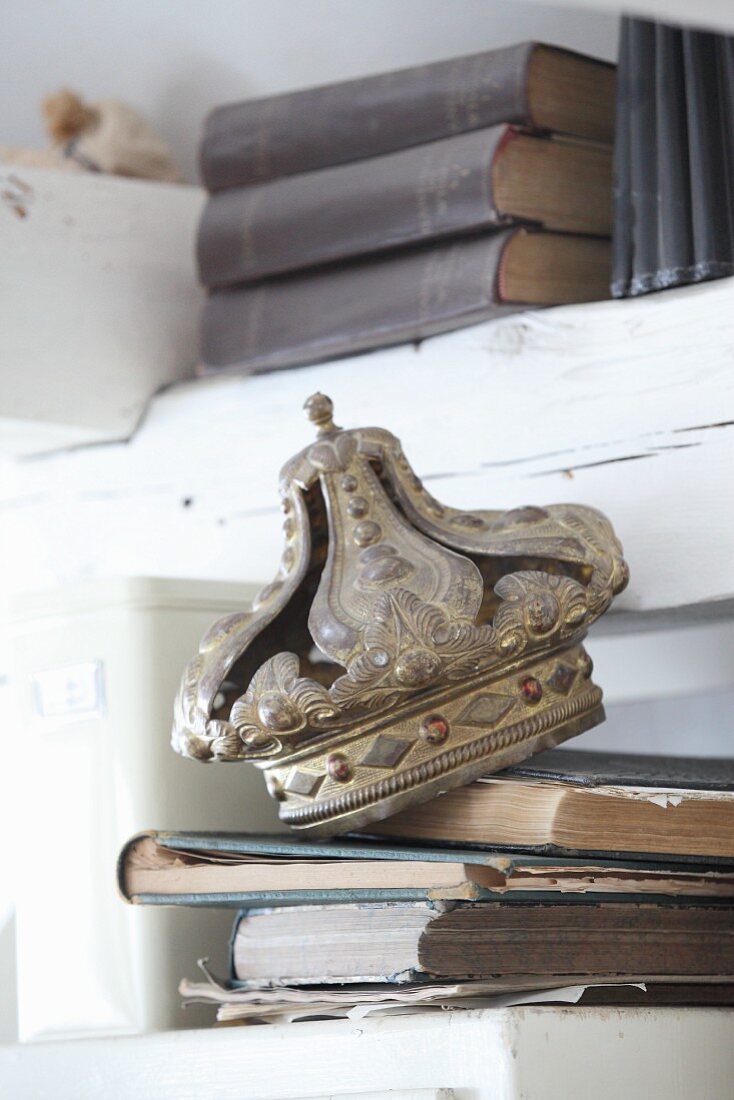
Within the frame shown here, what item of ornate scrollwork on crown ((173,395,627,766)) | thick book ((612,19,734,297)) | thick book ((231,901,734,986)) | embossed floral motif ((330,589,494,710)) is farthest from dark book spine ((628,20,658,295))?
thick book ((231,901,734,986))

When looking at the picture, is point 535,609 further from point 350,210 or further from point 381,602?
point 350,210

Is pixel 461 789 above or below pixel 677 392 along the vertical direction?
below

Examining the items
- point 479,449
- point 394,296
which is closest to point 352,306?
point 394,296

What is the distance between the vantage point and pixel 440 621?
688 mm

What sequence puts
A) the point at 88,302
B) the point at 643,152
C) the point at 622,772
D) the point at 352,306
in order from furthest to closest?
the point at 88,302 < the point at 352,306 < the point at 643,152 < the point at 622,772

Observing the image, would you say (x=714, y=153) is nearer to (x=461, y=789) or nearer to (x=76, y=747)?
(x=461, y=789)

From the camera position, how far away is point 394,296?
932mm

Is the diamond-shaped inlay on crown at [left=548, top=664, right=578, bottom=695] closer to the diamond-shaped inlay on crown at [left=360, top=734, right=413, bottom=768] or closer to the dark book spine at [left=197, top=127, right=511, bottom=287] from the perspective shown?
the diamond-shaped inlay on crown at [left=360, top=734, right=413, bottom=768]

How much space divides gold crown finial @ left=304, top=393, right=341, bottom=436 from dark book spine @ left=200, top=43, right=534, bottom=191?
26cm

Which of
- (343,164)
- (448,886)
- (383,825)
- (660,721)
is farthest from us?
(660,721)

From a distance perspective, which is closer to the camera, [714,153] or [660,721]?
[714,153]

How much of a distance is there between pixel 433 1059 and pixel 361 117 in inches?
25.5

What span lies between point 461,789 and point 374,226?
420 millimetres

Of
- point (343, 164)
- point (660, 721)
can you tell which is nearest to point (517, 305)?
point (343, 164)
